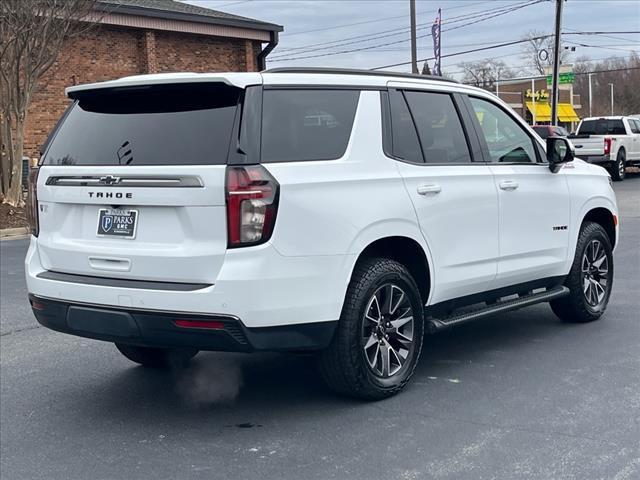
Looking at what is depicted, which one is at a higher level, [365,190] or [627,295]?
[365,190]

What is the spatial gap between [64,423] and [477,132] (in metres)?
3.35

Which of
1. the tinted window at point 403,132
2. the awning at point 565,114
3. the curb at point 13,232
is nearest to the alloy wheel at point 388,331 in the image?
the tinted window at point 403,132

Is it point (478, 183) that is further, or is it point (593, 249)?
point (593, 249)

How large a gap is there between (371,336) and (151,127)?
1.74m

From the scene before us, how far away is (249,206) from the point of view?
4.32 meters

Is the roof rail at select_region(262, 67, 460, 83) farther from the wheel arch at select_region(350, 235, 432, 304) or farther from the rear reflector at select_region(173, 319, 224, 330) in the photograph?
the rear reflector at select_region(173, 319, 224, 330)

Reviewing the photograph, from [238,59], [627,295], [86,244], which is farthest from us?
[238,59]

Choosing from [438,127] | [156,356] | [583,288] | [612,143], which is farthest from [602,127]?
[156,356]

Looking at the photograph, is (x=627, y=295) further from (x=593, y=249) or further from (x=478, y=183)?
(x=478, y=183)

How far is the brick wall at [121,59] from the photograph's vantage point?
23984 mm

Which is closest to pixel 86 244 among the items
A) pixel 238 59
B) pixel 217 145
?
pixel 217 145

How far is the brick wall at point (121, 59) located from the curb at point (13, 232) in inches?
232

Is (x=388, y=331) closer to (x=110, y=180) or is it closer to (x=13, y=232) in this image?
(x=110, y=180)

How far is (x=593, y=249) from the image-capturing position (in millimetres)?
7031
